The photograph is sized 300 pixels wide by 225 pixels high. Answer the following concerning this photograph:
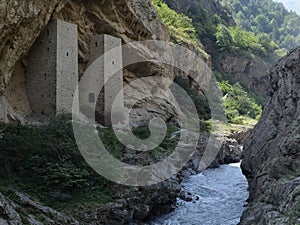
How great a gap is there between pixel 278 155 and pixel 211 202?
5.78 meters

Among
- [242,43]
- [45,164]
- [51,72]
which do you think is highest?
[242,43]

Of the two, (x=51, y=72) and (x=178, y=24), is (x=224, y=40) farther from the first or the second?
(x=51, y=72)

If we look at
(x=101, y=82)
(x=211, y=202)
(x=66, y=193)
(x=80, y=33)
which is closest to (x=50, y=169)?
(x=66, y=193)

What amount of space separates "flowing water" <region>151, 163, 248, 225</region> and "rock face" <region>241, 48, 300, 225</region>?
4.75 feet

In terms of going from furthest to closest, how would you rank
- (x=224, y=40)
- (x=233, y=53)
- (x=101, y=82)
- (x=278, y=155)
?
(x=233, y=53), (x=224, y=40), (x=101, y=82), (x=278, y=155)

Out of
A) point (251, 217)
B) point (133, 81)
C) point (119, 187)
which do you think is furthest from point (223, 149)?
point (251, 217)

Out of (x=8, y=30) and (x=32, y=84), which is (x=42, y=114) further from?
(x=8, y=30)

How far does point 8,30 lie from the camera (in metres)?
16.8

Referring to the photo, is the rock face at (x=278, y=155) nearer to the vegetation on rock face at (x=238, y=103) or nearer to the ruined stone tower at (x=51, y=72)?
the ruined stone tower at (x=51, y=72)

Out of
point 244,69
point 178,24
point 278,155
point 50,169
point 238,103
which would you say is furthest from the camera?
point 244,69

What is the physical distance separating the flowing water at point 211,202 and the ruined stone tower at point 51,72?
8.15 meters

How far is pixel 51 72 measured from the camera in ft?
69.7

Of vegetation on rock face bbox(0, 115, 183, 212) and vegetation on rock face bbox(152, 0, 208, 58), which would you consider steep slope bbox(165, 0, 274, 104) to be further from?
vegetation on rock face bbox(0, 115, 183, 212)

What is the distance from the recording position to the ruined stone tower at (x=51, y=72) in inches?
832
